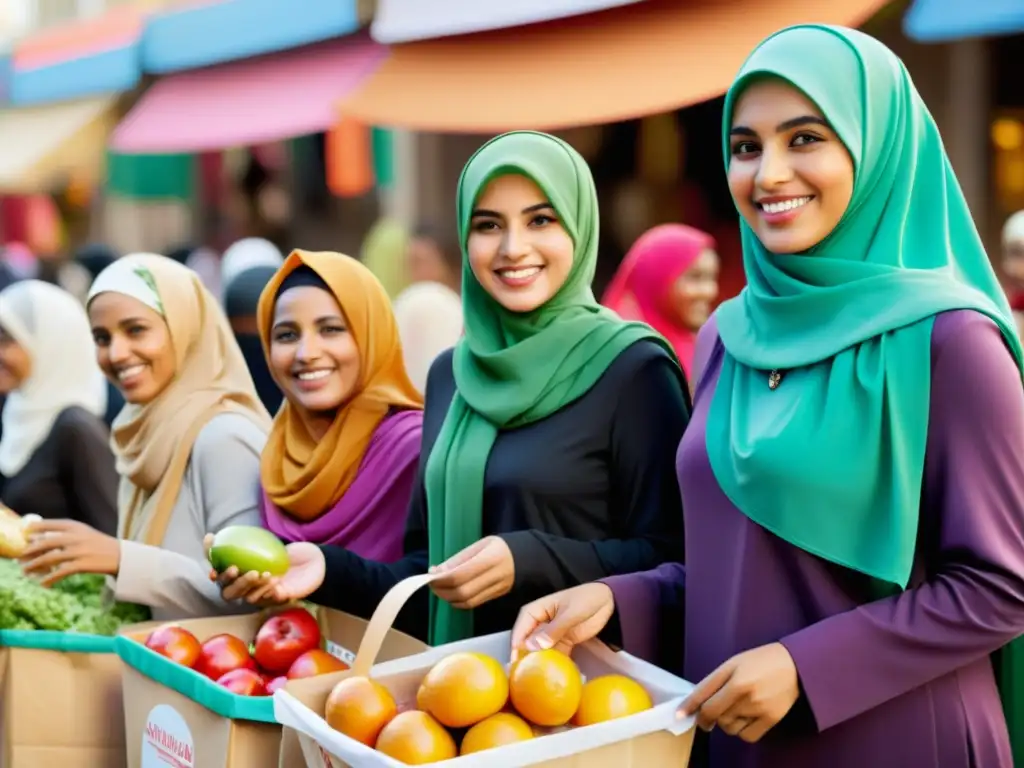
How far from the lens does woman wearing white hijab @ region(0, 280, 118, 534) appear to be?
4.16m

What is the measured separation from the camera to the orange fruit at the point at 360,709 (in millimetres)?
1948

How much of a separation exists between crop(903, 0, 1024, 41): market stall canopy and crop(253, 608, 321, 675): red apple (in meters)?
3.72

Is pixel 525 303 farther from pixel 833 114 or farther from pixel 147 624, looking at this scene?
pixel 147 624

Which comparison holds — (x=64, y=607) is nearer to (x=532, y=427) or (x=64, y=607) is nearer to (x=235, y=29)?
(x=532, y=427)

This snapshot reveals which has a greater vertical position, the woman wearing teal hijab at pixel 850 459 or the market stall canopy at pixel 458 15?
the market stall canopy at pixel 458 15

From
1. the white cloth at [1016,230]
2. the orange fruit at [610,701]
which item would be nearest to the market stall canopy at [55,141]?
the white cloth at [1016,230]

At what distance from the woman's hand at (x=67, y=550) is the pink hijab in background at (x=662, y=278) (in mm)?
3102

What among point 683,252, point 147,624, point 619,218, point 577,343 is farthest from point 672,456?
point 619,218

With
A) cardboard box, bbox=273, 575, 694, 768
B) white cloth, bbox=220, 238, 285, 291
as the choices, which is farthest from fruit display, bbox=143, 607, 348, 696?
white cloth, bbox=220, 238, 285, 291

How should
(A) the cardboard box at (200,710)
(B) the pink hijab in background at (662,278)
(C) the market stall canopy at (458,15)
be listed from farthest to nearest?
1. (C) the market stall canopy at (458,15)
2. (B) the pink hijab in background at (662,278)
3. (A) the cardboard box at (200,710)

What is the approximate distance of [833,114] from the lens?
2000mm

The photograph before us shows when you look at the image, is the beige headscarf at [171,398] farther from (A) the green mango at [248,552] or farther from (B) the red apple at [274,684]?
(B) the red apple at [274,684]

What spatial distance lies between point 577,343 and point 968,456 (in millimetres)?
963

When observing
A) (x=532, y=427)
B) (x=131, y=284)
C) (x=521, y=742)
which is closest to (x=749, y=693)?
(x=521, y=742)
